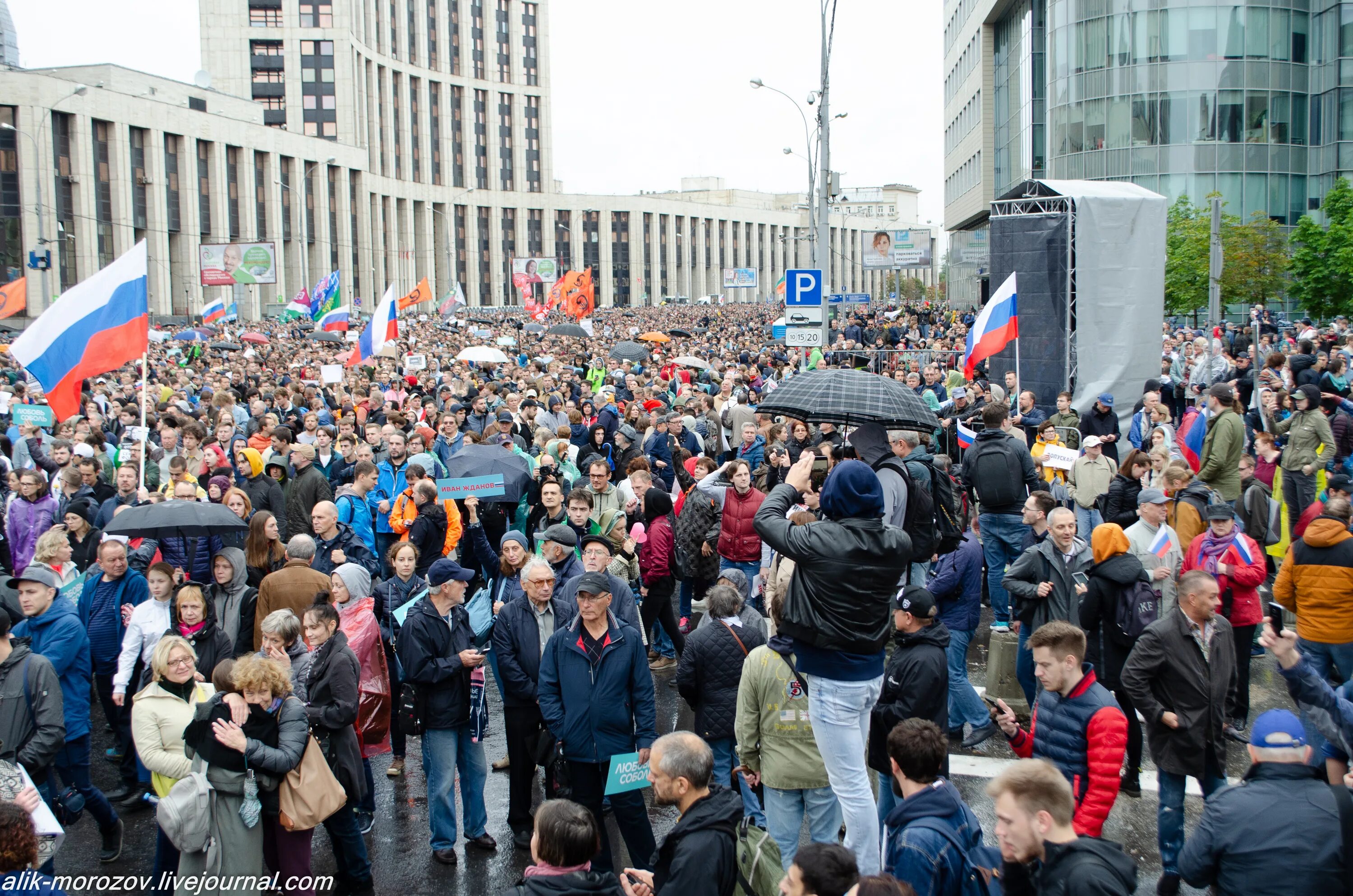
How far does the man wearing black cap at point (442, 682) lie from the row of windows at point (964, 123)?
2375 inches

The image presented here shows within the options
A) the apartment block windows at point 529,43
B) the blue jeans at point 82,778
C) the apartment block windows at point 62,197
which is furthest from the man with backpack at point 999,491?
the apartment block windows at point 529,43

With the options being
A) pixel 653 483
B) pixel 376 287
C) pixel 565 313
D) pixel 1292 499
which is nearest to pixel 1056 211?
pixel 1292 499

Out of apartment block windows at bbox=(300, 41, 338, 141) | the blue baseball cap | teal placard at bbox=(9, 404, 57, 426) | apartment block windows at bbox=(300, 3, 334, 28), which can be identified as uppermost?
apartment block windows at bbox=(300, 3, 334, 28)

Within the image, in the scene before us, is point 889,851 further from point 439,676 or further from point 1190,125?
point 1190,125

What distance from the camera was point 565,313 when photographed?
41469 mm

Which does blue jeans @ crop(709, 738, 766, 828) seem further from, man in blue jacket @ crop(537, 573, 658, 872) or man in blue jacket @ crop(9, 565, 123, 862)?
man in blue jacket @ crop(9, 565, 123, 862)

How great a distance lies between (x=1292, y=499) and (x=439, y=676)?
9.31 m

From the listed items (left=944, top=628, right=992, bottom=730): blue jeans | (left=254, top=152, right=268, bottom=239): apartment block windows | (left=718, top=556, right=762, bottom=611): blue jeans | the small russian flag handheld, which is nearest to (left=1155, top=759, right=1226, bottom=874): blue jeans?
(left=944, top=628, right=992, bottom=730): blue jeans

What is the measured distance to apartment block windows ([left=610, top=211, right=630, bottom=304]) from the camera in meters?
128

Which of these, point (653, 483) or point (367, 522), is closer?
point (367, 522)

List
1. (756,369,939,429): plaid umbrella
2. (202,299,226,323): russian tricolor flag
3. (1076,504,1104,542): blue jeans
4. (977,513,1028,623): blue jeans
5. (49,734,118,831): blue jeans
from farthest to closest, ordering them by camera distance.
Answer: (202,299,226,323): russian tricolor flag
(1076,504,1104,542): blue jeans
(977,513,1028,623): blue jeans
(49,734,118,831): blue jeans
(756,369,939,429): plaid umbrella

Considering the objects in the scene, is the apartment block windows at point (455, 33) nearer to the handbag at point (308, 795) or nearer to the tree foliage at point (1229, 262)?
the tree foliage at point (1229, 262)

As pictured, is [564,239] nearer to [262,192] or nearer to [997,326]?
[262,192]

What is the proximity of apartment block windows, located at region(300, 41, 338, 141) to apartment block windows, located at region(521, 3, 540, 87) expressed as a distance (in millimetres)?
33274
